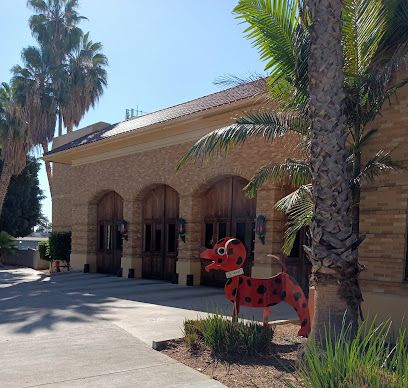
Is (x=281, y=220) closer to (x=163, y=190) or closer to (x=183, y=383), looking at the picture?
(x=163, y=190)

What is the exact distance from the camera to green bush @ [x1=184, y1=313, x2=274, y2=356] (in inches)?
242

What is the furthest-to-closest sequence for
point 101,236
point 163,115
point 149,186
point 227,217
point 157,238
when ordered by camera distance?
point 101,236 → point 163,115 → point 157,238 → point 149,186 → point 227,217

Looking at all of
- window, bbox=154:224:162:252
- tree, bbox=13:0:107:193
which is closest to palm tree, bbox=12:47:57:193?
tree, bbox=13:0:107:193

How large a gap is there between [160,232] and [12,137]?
43.4 feet

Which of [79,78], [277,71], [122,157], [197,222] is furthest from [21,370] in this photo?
[79,78]

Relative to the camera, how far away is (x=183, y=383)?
5184 mm

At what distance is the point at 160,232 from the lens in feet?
55.3

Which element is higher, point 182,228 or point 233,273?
point 182,228

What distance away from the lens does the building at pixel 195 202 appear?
8141mm

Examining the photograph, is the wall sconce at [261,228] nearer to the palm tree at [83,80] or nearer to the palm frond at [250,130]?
the palm frond at [250,130]

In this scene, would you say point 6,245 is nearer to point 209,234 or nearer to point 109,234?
point 109,234

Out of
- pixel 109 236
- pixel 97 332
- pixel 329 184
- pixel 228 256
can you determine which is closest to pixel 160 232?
pixel 109 236

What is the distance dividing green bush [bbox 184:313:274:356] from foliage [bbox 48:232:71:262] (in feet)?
55.4

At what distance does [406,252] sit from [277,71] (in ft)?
13.4
